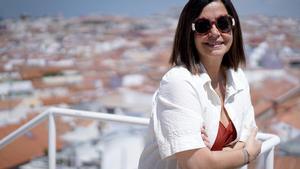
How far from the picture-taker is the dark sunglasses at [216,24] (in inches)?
24.3

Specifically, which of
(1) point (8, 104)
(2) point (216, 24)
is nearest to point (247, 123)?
(2) point (216, 24)

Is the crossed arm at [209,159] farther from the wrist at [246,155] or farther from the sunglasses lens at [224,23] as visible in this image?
the sunglasses lens at [224,23]

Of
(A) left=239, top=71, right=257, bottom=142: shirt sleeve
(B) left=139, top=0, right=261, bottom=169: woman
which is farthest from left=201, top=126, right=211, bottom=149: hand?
(A) left=239, top=71, right=257, bottom=142: shirt sleeve

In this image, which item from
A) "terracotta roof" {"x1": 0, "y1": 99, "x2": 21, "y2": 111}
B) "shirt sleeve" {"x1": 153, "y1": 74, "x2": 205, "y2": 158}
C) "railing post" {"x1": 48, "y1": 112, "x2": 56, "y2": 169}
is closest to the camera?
"shirt sleeve" {"x1": 153, "y1": 74, "x2": 205, "y2": 158}

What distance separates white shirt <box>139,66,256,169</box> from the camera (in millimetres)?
548

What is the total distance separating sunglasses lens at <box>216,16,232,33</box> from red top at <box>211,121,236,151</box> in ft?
0.54

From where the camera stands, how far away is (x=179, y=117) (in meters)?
0.55

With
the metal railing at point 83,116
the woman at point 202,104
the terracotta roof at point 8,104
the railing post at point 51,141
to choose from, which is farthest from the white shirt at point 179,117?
the terracotta roof at point 8,104

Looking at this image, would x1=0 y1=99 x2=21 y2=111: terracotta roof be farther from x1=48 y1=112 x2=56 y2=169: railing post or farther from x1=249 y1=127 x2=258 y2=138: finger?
x1=249 y1=127 x2=258 y2=138: finger

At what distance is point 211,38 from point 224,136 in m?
0.17

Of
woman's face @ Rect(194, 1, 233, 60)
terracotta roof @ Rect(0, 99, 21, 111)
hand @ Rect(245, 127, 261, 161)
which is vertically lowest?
terracotta roof @ Rect(0, 99, 21, 111)

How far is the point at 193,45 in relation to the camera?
65 cm

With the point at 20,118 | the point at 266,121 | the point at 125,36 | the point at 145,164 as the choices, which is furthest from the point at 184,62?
the point at 125,36

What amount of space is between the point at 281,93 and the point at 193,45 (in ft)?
35.1
